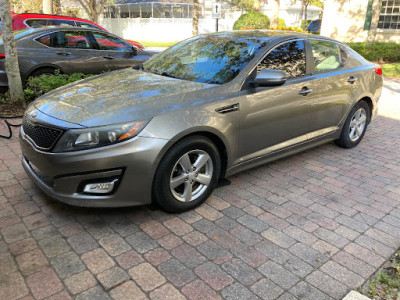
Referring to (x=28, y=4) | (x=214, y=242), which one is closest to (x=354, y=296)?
(x=214, y=242)

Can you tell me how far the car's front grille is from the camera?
2949 millimetres

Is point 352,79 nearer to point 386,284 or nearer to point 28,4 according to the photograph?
point 386,284

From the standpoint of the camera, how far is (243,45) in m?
4.02

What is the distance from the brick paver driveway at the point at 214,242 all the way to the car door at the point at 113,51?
4228 mm

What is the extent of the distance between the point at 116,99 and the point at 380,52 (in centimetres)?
1374

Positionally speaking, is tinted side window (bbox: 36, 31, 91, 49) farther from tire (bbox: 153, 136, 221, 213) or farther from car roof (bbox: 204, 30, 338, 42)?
tire (bbox: 153, 136, 221, 213)

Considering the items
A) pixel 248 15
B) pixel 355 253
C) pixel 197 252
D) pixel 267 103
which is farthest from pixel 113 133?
pixel 248 15

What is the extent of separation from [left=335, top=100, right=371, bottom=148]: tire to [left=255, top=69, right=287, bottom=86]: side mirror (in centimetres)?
200

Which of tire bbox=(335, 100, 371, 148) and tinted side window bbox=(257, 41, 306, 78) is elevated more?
tinted side window bbox=(257, 41, 306, 78)

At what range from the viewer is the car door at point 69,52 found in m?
7.24

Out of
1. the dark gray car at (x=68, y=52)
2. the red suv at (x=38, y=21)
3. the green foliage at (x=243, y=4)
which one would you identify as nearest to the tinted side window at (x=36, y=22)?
the red suv at (x=38, y=21)

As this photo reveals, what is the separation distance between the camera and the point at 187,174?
129 inches

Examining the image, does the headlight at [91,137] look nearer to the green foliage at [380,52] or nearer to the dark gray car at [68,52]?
the dark gray car at [68,52]

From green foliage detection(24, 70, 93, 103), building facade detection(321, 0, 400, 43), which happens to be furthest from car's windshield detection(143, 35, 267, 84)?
building facade detection(321, 0, 400, 43)
